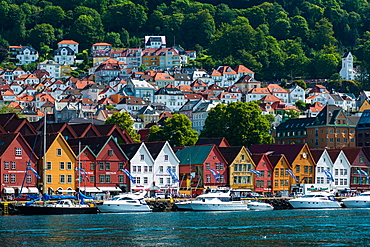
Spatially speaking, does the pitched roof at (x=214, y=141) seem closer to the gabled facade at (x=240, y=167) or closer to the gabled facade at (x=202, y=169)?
the gabled facade at (x=240, y=167)

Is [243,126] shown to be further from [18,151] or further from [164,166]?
[18,151]

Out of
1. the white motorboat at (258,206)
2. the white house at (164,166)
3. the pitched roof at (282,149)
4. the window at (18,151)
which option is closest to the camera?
the window at (18,151)

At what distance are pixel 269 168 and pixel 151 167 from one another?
50.8ft

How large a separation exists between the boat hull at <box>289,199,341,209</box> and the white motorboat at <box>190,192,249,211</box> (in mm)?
6124

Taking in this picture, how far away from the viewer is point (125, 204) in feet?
290

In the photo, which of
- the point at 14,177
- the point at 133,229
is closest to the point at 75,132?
the point at 14,177

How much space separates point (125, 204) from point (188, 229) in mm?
19300

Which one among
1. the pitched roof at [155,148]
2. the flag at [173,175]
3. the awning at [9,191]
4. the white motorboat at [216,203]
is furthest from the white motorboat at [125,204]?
the pitched roof at [155,148]

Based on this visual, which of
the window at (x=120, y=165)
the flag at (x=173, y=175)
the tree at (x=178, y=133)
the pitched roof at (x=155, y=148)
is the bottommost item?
the flag at (x=173, y=175)

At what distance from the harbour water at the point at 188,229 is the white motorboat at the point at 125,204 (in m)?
1.95

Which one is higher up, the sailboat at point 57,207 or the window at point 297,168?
the window at point 297,168

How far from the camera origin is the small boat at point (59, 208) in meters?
83.1

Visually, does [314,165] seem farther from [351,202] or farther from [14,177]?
[14,177]

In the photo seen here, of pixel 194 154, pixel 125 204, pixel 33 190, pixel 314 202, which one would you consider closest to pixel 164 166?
pixel 194 154
